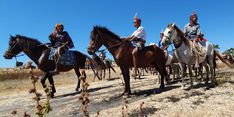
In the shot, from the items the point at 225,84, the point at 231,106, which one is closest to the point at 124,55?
the point at 225,84

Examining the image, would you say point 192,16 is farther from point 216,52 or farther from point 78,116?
point 78,116

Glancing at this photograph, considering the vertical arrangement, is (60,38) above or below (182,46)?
above

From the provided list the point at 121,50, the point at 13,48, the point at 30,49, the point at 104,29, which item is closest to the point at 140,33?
the point at 121,50

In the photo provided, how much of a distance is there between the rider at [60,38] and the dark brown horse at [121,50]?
3.36m

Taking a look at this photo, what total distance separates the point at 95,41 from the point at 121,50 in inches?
48.3

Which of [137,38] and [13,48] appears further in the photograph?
[13,48]

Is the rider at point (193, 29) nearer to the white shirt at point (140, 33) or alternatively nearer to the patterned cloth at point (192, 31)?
the patterned cloth at point (192, 31)

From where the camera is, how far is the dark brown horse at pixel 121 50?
12.1 m

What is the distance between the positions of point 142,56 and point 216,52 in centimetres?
310

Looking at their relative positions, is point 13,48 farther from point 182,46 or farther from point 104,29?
point 182,46

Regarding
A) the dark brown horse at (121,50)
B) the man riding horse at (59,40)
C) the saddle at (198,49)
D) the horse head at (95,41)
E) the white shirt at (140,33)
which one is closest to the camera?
the saddle at (198,49)

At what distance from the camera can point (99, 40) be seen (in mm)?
12562

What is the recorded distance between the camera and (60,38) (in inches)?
611

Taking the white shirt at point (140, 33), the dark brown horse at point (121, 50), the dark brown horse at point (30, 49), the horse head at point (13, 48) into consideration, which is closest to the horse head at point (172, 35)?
the white shirt at point (140, 33)
